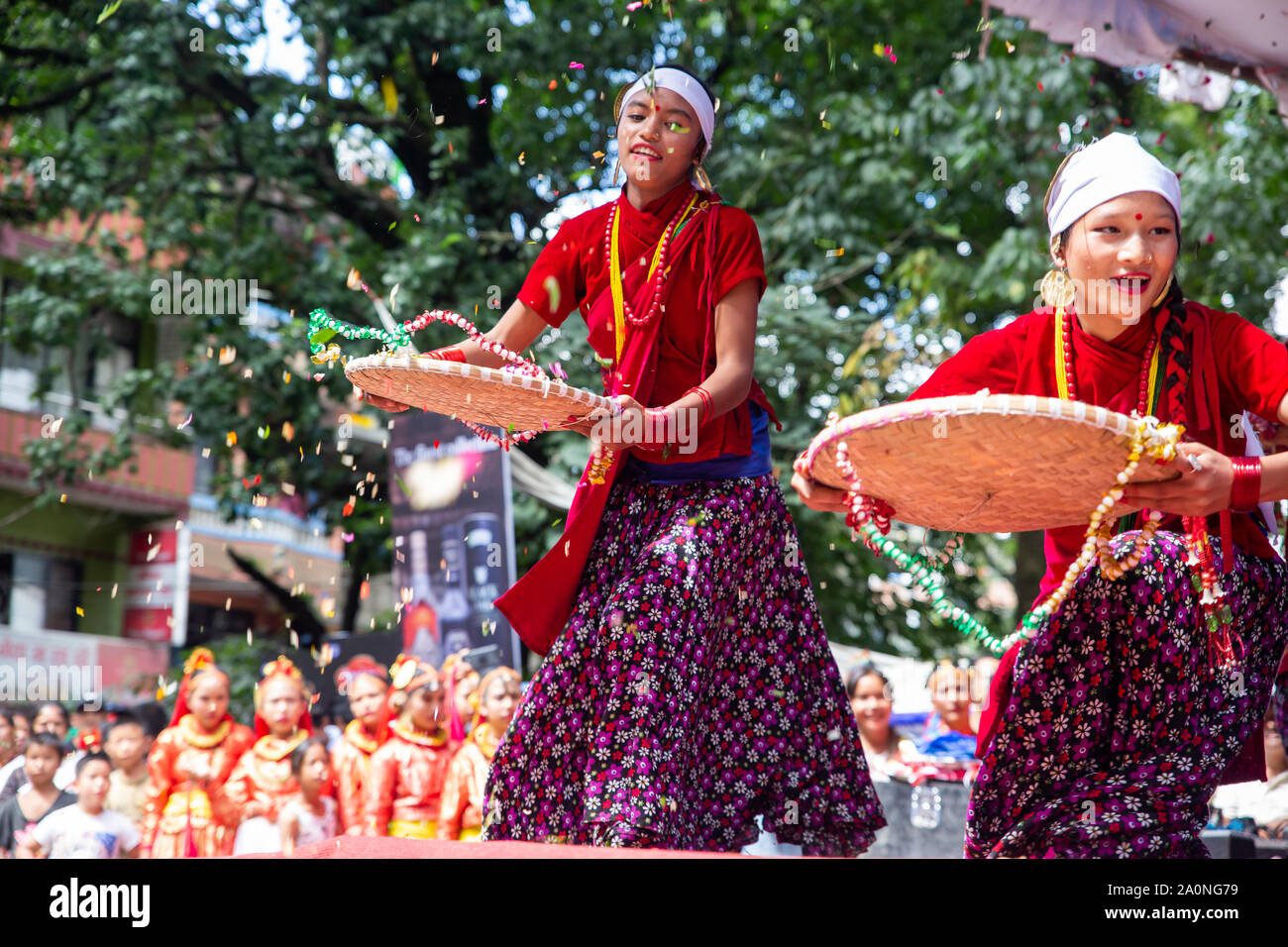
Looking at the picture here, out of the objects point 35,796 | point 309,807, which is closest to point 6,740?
point 35,796

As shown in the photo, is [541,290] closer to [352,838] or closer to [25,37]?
[352,838]

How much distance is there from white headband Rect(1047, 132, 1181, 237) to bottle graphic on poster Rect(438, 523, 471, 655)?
4.52 metres

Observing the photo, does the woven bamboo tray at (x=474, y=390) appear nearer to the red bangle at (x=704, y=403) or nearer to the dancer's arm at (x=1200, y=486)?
the red bangle at (x=704, y=403)

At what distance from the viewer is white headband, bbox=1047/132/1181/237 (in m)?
2.71

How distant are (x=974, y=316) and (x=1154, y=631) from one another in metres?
6.85

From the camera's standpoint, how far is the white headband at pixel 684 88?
3.20 meters

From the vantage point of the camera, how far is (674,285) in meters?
3.19

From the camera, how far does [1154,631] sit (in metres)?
2.66

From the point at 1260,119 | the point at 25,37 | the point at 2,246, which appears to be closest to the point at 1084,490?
the point at 1260,119

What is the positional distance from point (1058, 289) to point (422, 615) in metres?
4.71

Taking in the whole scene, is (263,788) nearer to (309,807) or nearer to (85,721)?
(309,807)

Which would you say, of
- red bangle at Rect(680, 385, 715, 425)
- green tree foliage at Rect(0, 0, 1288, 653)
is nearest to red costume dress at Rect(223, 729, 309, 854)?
green tree foliage at Rect(0, 0, 1288, 653)

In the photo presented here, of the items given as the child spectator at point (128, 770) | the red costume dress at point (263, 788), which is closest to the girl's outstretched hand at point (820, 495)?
the red costume dress at point (263, 788)

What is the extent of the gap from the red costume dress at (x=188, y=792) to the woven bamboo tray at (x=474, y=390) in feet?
11.6
